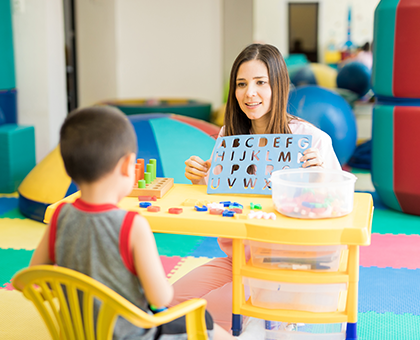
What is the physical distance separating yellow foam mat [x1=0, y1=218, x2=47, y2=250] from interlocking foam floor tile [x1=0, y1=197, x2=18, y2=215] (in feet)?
0.85

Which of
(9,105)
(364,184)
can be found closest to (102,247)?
(9,105)

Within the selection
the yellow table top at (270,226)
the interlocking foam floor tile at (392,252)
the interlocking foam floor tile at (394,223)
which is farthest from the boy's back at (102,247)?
the interlocking foam floor tile at (394,223)

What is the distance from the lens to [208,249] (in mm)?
2766

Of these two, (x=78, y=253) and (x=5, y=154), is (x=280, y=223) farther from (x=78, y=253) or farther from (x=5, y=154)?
(x=5, y=154)

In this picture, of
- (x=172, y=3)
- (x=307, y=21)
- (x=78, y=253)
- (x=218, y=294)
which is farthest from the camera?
(x=307, y=21)

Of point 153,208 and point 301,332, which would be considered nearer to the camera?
point 153,208

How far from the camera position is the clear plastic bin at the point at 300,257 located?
1330 millimetres

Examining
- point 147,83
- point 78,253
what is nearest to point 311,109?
point 78,253

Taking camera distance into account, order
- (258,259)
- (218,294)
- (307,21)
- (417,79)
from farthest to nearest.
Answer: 1. (307,21)
2. (417,79)
3. (218,294)
4. (258,259)

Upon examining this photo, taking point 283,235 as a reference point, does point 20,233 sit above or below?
below

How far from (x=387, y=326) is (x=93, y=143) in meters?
1.40

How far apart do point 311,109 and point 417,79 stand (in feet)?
3.14

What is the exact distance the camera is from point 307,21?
10602 millimetres

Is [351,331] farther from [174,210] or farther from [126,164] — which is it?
[126,164]
